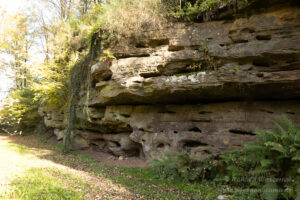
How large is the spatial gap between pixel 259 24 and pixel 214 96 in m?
3.14

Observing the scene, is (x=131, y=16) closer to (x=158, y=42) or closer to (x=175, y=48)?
(x=158, y=42)

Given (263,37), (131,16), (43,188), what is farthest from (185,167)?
(131,16)

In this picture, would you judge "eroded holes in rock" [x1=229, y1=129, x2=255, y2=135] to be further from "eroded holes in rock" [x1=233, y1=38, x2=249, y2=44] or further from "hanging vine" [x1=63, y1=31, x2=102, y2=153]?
"hanging vine" [x1=63, y1=31, x2=102, y2=153]

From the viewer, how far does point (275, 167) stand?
4.06m

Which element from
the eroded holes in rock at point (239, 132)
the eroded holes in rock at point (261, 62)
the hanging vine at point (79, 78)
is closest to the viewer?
the eroded holes in rock at point (261, 62)

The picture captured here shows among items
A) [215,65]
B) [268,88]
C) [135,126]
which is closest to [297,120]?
[268,88]

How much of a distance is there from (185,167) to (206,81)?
3416 mm

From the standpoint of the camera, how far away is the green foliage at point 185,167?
548cm

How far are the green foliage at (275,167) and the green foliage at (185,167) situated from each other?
0.94 meters

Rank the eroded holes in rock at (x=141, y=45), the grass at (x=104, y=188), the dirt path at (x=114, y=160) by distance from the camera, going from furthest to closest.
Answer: the dirt path at (x=114, y=160), the eroded holes in rock at (x=141, y=45), the grass at (x=104, y=188)

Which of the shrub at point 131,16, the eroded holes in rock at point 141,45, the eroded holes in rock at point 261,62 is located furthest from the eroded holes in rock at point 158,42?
the eroded holes in rock at point 261,62

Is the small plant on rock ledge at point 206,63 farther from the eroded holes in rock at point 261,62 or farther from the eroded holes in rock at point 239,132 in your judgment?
the eroded holes in rock at point 239,132

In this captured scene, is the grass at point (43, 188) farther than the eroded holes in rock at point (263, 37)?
No

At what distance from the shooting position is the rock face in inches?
225
